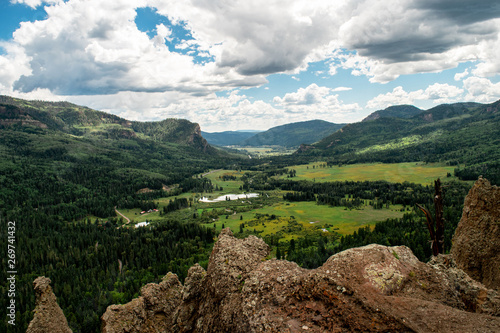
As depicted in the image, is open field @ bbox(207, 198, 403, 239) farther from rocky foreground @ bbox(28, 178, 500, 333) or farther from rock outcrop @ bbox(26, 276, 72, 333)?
rocky foreground @ bbox(28, 178, 500, 333)

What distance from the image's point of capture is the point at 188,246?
125 m

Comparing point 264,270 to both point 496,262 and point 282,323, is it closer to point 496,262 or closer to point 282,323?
point 282,323

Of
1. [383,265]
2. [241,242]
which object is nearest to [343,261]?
[383,265]

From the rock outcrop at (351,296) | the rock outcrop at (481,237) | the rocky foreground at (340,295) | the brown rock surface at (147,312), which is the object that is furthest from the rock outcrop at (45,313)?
the rock outcrop at (481,237)

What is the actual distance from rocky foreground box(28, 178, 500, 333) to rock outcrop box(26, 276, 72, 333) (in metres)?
20.8

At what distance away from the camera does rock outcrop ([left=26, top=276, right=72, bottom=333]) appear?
105 ft

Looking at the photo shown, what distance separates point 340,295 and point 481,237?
21.7 metres

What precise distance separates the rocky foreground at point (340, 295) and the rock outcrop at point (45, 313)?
20776mm

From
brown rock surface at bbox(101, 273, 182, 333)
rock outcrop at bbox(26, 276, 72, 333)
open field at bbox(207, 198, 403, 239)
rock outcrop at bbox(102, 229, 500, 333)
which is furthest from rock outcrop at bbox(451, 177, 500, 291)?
open field at bbox(207, 198, 403, 239)

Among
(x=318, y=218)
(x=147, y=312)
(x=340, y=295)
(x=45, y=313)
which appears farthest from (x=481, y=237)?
(x=318, y=218)

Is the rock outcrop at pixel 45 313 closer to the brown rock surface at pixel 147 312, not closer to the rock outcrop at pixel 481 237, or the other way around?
the brown rock surface at pixel 147 312

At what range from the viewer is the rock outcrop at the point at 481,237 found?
80.0 feet

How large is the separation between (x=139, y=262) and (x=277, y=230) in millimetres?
68483

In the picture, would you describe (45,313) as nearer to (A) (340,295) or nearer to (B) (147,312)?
(B) (147,312)
